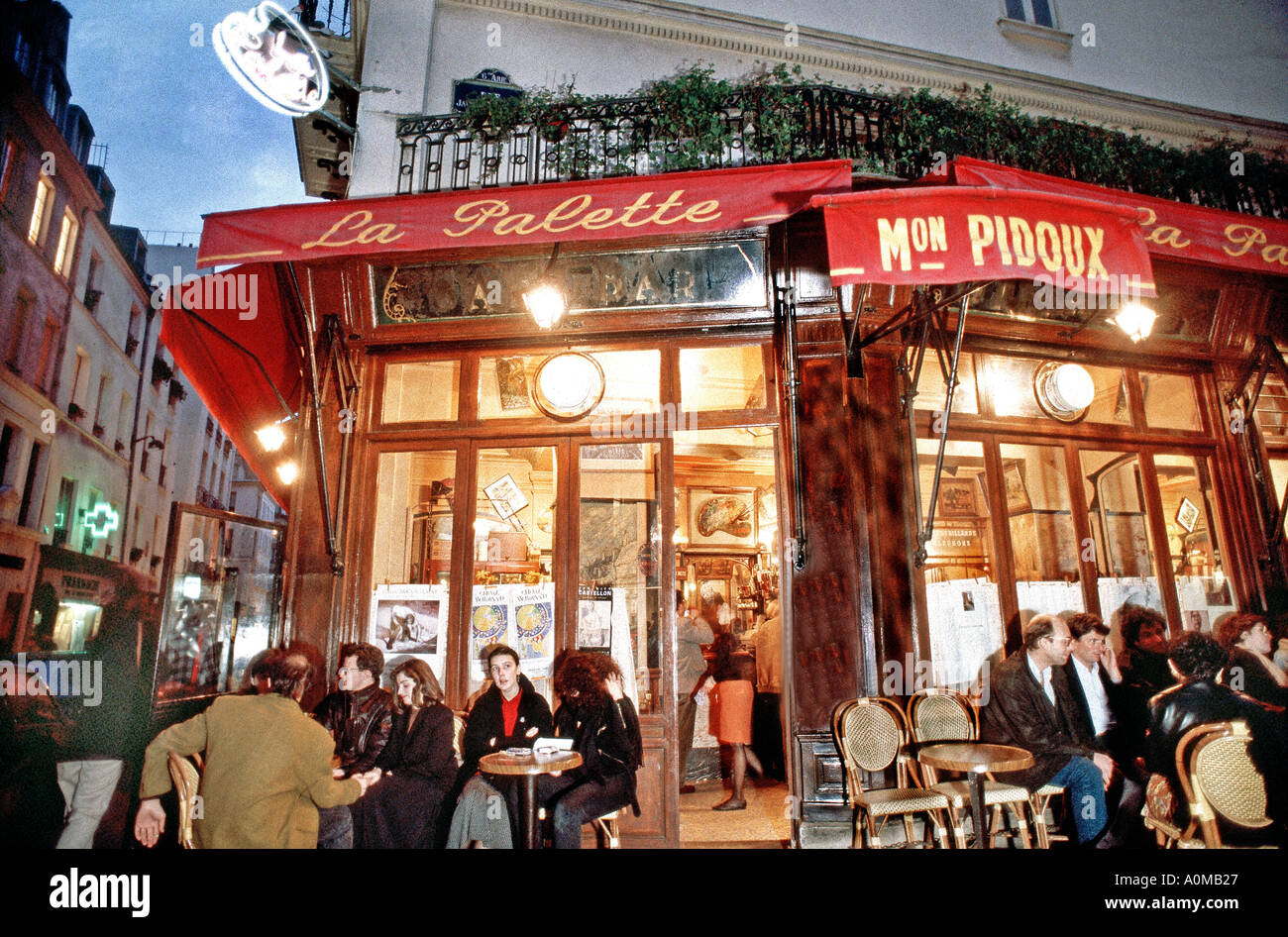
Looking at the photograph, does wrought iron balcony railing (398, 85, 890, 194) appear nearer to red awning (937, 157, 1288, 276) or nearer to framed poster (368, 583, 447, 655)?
red awning (937, 157, 1288, 276)

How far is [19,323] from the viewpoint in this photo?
41.9 ft

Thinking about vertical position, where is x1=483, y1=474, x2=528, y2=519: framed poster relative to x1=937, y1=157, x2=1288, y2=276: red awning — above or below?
below

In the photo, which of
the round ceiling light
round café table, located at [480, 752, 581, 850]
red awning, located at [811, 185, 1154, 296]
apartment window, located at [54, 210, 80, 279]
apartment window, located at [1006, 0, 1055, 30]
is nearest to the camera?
round café table, located at [480, 752, 581, 850]

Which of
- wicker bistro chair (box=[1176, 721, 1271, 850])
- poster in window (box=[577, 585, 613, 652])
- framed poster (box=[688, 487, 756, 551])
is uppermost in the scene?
framed poster (box=[688, 487, 756, 551])

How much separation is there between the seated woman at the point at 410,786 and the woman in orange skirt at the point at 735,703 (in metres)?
3.40

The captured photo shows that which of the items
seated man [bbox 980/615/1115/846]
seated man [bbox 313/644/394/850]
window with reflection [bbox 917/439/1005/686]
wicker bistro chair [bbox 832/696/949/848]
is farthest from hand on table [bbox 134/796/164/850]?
window with reflection [bbox 917/439/1005/686]

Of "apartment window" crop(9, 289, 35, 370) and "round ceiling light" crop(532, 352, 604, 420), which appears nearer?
"round ceiling light" crop(532, 352, 604, 420)

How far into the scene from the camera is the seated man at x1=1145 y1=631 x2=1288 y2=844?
396 centimetres

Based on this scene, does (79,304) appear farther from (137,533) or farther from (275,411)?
(275,411)

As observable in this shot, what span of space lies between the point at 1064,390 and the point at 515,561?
19.6ft

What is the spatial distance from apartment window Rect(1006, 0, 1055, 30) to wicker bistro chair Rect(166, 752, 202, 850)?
12.6m

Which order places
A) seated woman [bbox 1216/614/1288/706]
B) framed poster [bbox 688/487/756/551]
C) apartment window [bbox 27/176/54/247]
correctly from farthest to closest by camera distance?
1. apartment window [bbox 27/176/54/247]
2. framed poster [bbox 688/487/756/551]
3. seated woman [bbox 1216/614/1288/706]
